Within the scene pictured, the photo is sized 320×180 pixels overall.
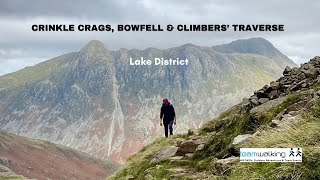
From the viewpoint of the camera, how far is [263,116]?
14609mm

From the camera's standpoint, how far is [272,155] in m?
8.34

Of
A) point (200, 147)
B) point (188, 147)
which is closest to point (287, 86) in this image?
point (188, 147)

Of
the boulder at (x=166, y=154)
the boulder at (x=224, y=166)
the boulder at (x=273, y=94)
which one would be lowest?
the boulder at (x=166, y=154)

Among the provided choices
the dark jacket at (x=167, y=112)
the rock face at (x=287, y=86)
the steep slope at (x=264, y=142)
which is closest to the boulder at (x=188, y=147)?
the steep slope at (x=264, y=142)

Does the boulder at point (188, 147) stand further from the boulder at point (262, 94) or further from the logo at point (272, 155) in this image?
the logo at point (272, 155)

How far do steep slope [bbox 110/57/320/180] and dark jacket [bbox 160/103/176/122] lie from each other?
4526 millimetres

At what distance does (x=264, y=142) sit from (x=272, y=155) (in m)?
0.86

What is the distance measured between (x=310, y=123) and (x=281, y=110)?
530 centimetres

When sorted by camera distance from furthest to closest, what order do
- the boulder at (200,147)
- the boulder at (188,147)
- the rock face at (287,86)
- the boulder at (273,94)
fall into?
1. the boulder at (273,94)
2. the rock face at (287,86)
3. the boulder at (188,147)
4. the boulder at (200,147)

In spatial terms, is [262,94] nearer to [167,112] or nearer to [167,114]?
[167,112]

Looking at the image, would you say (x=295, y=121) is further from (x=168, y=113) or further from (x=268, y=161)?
(x=168, y=113)

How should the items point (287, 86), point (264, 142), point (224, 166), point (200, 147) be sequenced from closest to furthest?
point (264, 142), point (224, 166), point (200, 147), point (287, 86)

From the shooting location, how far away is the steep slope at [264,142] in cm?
794

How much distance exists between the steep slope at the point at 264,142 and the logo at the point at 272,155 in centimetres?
10
